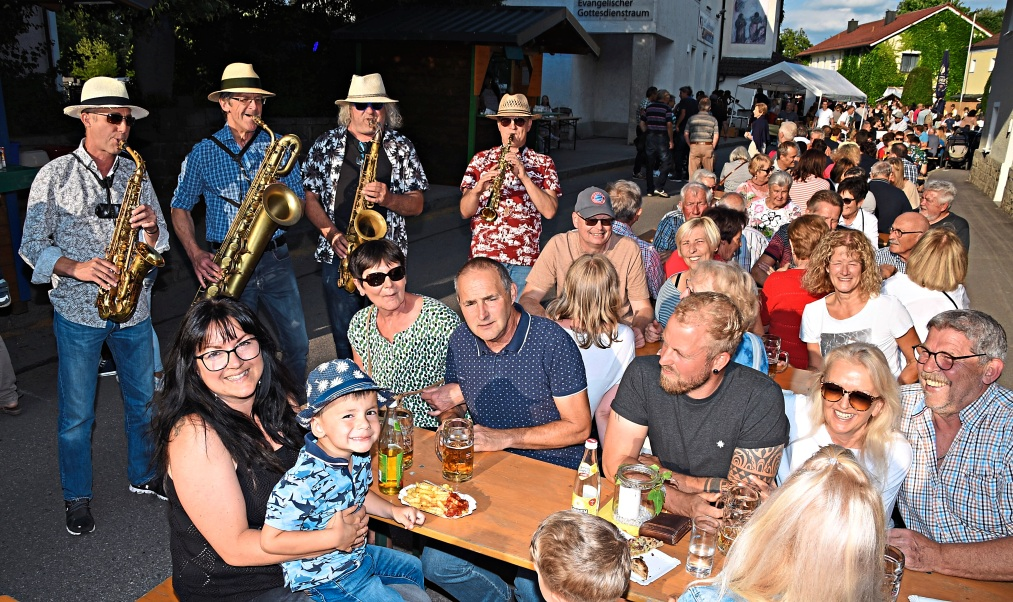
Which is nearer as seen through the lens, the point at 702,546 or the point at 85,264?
the point at 702,546

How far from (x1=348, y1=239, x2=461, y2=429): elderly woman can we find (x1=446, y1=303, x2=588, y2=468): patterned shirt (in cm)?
40

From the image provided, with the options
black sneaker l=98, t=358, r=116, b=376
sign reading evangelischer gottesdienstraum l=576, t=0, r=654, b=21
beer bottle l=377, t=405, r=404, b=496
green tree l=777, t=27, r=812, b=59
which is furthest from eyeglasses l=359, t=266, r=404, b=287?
green tree l=777, t=27, r=812, b=59

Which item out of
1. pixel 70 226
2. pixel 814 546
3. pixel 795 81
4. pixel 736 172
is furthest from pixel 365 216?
pixel 795 81

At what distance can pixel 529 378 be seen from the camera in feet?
12.4

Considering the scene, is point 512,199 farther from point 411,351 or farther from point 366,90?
point 411,351

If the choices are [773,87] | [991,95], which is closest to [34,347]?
[773,87]

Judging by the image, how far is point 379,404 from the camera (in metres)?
2.91

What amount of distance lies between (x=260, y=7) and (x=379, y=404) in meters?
14.2

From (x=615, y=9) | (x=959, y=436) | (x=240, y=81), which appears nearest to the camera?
(x=959, y=436)

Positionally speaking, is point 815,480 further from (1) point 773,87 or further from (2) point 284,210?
(1) point 773,87

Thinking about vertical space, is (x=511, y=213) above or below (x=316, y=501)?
above

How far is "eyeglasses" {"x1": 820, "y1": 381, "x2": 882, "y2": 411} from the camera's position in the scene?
324 cm

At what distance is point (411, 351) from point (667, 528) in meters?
1.79

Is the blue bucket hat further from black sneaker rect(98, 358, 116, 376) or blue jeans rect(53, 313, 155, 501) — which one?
black sneaker rect(98, 358, 116, 376)
